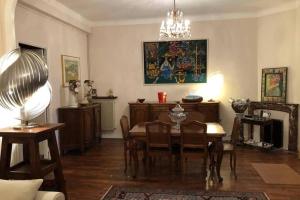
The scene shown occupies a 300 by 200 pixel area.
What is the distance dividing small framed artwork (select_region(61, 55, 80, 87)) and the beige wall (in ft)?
0.33

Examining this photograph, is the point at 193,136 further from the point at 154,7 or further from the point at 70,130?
the point at 154,7

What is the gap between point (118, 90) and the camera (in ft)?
21.8

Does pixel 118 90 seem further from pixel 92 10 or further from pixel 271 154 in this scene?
pixel 271 154

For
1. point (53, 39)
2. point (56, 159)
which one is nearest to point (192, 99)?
point (53, 39)

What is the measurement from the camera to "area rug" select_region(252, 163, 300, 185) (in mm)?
3766

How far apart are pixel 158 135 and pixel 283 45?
11.4ft

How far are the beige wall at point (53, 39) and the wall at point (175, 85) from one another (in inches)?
20.3

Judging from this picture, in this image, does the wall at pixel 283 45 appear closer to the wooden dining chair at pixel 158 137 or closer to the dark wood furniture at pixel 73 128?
the wooden dining chair at pixel 158 137

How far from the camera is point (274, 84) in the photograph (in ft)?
18.3

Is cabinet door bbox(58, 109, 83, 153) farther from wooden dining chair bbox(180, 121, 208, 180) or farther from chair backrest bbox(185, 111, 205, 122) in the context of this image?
wooden dining chair bbox(180, 121, 208, 180)

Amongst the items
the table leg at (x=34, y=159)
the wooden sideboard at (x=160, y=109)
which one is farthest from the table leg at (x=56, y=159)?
the wooden sideboard at (x=160, y=109)

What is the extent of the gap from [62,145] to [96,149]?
0.75 meters

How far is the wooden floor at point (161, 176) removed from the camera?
352 cm

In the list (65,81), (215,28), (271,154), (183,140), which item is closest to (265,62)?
(215,28)
